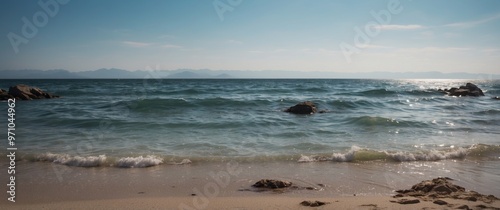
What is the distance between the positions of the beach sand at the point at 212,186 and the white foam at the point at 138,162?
23 cm

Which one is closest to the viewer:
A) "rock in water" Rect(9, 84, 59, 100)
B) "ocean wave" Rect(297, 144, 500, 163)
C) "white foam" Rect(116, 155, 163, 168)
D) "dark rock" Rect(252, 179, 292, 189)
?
"dark rock" Rect(252, 179, 292, 189)

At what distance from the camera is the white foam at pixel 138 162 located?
791cm

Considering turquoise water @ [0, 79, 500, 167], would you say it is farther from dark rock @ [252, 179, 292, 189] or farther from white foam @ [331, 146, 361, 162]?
dark rock @ [252, 179, 292, 189]

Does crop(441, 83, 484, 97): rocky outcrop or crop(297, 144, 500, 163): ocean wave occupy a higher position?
crop(441, 83, 484, 97): rocky outcrop

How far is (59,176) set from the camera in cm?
705

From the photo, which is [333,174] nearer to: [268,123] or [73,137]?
[268,123]

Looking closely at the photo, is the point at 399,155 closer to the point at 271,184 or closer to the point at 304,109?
the point at 271,184

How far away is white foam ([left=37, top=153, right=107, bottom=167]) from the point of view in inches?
315

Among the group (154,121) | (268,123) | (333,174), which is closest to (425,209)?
(333,174)

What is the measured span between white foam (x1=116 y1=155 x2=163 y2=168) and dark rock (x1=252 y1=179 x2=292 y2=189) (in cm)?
303

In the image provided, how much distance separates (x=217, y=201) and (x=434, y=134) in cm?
1101

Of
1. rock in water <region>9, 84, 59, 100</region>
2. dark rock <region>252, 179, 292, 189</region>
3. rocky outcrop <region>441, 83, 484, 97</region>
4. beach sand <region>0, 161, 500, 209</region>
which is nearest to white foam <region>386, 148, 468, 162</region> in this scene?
beach sand <region>0, 161, 500, 209</region>

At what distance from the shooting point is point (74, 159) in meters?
8.22

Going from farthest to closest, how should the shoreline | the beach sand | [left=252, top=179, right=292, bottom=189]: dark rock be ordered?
[left=252, top=179, right=292, bottom=189]: dark rock, the beach sand, the shoreline
